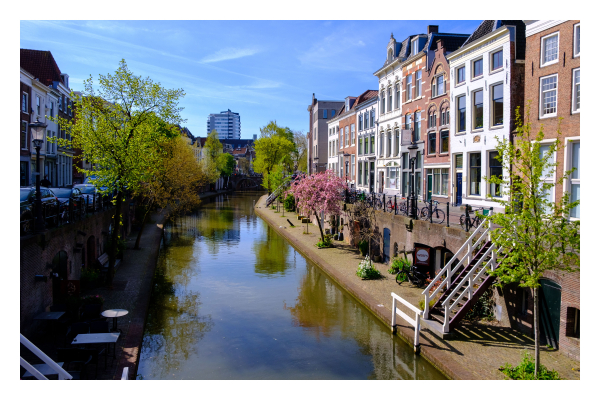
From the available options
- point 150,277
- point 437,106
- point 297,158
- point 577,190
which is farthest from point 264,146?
point 577,190

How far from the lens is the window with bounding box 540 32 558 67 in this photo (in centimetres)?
1686

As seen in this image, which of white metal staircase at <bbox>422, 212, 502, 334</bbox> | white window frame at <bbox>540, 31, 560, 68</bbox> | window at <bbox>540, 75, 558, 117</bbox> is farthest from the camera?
Answer: window at <bbox>540, 75, 558, 117</bbox>

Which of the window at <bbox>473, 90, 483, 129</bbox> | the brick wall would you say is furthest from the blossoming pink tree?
the brick wall

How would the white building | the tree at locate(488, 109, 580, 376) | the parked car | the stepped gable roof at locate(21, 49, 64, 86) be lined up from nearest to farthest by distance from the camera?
1. the tree at locate(488, 109, 580, 376)
2. the parked car
3. the white building
4. the stepped gable roof at locate(21, 49, 64, 86)

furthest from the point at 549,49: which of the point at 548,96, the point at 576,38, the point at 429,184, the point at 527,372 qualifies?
the point at 429,184

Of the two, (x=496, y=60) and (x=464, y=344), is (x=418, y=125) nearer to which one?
(x=496, y=60)

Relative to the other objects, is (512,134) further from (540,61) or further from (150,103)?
(150,103)

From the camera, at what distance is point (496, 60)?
906 inches

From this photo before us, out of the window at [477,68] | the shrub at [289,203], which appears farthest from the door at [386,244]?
the shrub at [289,203]

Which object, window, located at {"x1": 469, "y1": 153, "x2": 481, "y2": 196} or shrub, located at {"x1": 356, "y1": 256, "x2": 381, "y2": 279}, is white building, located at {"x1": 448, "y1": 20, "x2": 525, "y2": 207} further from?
shrub, located at {"x1": 356, "y1": 256, "x2": 381, "y2": 279}

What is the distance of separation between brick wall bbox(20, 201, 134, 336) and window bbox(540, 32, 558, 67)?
741 inches

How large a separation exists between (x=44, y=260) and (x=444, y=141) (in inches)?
916

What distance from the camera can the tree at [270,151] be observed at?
74.1 metres

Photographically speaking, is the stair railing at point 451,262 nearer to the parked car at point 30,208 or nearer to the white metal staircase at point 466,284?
the white metal staircase at point 466,284
